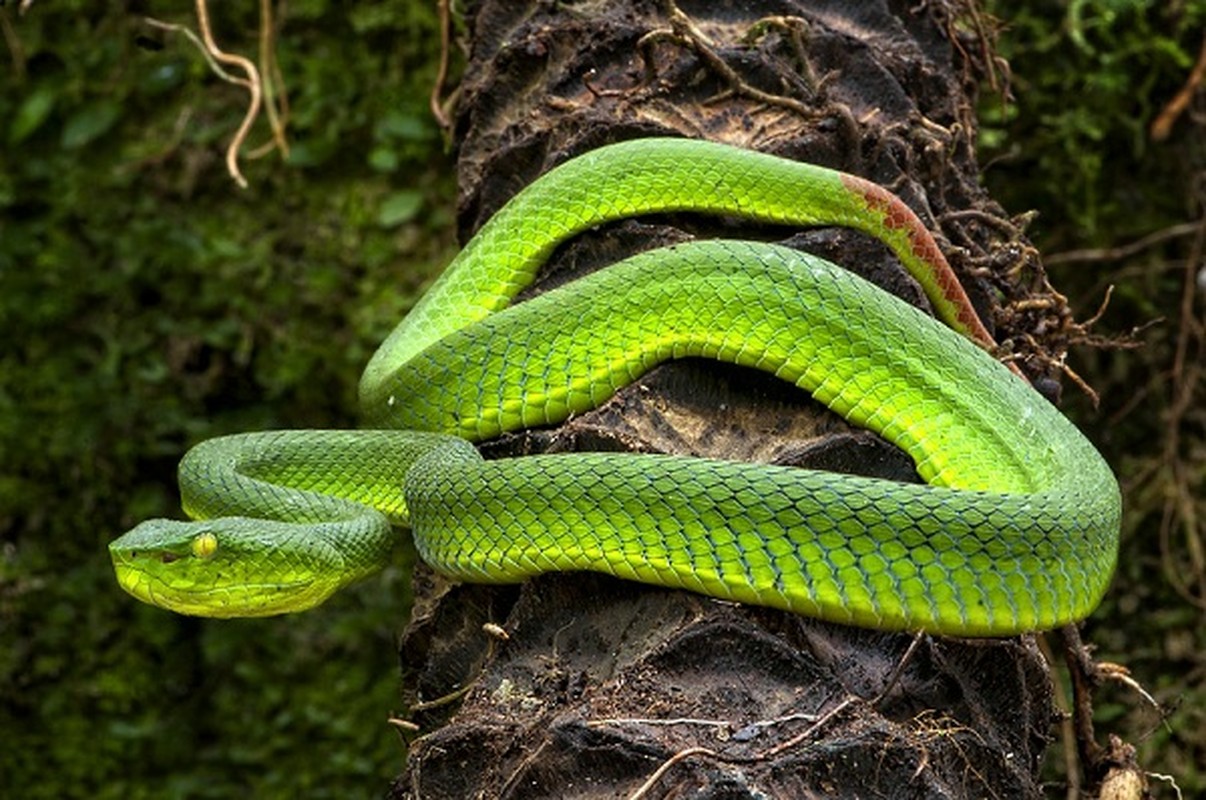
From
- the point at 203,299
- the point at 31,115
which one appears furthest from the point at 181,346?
the point at 31,115

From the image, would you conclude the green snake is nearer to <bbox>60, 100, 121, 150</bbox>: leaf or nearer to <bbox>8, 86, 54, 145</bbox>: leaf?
<bbox>60, 100, 121, 150</bbox>: leaf

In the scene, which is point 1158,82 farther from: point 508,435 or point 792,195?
point 508,435

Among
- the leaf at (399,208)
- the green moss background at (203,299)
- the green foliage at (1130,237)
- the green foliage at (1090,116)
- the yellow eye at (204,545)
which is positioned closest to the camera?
the yellow eye at (204,545)

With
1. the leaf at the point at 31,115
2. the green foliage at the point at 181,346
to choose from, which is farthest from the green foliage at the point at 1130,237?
the leaf at the point at 31,115

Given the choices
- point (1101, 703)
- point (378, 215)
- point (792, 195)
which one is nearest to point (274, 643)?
point (378, 215)

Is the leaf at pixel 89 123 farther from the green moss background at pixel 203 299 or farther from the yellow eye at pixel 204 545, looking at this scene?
the yellow eye at pixel 204 545

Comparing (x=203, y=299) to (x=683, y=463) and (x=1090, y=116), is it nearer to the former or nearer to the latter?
(x=1090, y=116)

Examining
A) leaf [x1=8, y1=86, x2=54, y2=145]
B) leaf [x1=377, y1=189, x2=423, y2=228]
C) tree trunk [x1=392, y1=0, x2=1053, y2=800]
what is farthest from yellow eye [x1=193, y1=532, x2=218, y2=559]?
leaf [x1=8, y1=86, x2=54, y2=145]
